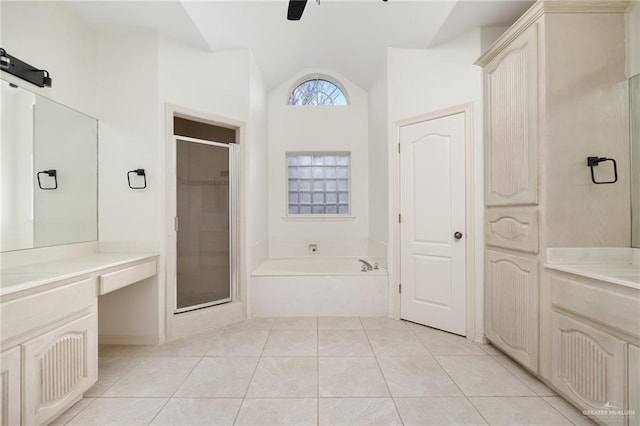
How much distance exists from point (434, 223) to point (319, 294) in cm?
136

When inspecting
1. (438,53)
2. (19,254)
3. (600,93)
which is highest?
(438,53)

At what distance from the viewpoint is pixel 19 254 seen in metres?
1.84

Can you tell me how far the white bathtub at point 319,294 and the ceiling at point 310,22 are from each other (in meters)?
2.29

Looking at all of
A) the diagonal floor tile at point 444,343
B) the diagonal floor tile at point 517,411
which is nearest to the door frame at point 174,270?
the diagonal floor tile at point 444,343

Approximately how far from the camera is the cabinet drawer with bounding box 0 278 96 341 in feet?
4.15

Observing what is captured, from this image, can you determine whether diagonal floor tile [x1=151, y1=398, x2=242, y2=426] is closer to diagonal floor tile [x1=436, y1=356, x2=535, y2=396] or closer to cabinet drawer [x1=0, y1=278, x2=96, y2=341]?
cabinet drawer [x1=0, y1=278, x2=96, y2=341]

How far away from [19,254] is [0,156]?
0.59 metres

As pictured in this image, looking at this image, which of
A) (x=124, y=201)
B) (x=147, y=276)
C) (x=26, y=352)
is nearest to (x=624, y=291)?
(x=26, y=352)

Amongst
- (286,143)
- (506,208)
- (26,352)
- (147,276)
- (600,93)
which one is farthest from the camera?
(286,143)

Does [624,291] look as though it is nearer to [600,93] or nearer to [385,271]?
[600,93]

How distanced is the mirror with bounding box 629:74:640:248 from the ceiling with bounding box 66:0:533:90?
0.98 metres

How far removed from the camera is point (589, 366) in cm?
150

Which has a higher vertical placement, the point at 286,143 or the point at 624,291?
the point at 286,143

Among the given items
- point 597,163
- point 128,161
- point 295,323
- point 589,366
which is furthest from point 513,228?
point 128,161
